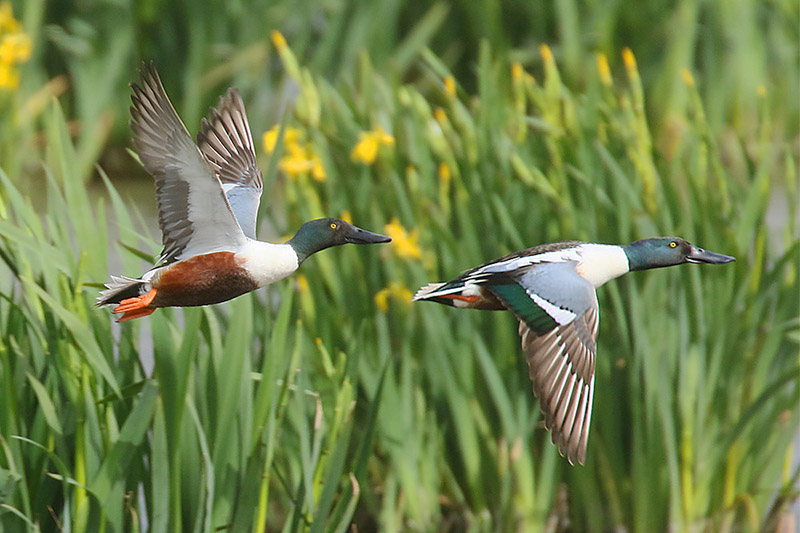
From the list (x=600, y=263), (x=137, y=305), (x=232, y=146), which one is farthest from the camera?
(x=232, y=146)

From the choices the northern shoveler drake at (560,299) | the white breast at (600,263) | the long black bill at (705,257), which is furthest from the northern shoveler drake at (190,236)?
the long black bill at (705,257)

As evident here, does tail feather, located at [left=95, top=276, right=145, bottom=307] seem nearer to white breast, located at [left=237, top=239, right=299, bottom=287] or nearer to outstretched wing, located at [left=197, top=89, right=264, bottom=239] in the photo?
white breast, located at [left=237, top=239, right=299, bottom=287]

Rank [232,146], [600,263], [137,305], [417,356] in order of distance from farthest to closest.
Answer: [417,356] → [232,146] → [600,263] → [137,305]

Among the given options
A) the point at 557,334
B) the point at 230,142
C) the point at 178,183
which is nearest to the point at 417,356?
the point at 230,142

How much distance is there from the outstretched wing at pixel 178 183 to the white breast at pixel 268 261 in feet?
0.07

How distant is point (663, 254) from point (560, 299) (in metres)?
0.15

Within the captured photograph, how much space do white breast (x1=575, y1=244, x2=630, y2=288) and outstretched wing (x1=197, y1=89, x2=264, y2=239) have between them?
0.49m

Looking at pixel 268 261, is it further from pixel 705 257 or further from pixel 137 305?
pixel 705 257

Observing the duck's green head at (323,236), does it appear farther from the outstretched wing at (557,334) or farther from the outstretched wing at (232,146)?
the outstretched wing at (232,146)

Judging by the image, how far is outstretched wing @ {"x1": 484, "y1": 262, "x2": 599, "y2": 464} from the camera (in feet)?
3.56

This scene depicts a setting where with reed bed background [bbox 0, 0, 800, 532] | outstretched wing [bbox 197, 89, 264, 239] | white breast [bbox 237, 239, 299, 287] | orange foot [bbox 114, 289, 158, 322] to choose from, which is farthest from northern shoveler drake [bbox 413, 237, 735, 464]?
reed bed background [bbox 0, 0, 800, 532]

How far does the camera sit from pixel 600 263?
116cm

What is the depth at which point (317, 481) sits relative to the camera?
1986 mm

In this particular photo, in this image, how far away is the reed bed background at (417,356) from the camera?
1828mm
